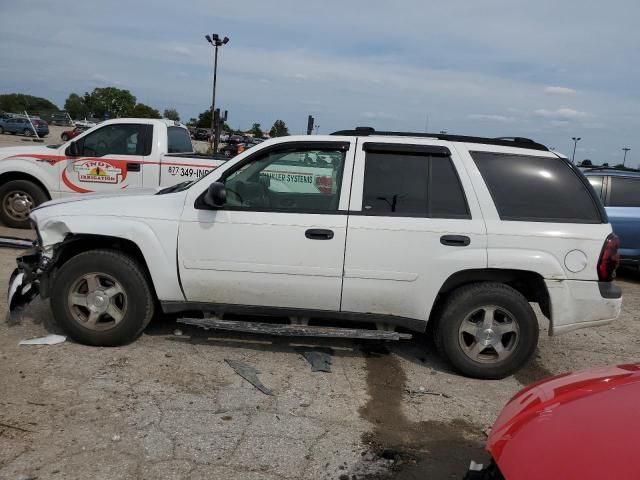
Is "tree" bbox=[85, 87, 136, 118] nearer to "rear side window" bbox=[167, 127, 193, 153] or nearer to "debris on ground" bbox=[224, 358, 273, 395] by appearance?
"rear side window" bbox=[167, 127, 193, 153]

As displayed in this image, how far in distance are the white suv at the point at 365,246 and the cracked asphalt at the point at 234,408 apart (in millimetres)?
340

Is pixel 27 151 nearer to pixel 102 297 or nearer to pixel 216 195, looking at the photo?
pixel 102 297

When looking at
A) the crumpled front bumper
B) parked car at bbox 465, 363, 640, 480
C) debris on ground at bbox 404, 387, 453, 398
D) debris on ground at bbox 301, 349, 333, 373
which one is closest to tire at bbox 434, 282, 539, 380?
debris on ground at bbox 404, 387, 453, 398

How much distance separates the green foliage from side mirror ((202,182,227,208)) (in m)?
96.6

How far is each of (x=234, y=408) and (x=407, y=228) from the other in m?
1.80

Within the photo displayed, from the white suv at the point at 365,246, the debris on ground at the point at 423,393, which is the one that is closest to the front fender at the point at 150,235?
the white suv at the point at 365,246

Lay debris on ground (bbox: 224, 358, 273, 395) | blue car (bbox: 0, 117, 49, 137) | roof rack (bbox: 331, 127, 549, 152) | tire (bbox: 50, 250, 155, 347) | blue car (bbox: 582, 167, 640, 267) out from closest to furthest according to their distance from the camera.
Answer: debris on ground (bbox: 224, 358, 273, 395) → tire (bbox: 50, 250, 155, 347) → roof rack (bbox: 331, 127, 549, 152) → blue car (bbox: 582, 167, 640, 267) → blue car (bbox: 0, 117, 49, 137)

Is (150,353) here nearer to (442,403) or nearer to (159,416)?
(159,416)

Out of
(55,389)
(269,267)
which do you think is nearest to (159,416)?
(55,389)

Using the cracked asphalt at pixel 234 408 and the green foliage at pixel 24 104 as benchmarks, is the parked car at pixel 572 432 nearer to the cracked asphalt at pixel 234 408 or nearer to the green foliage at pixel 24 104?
the cracked asphalt at pixel 234 408

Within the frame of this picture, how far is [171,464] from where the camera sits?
10.2 ft

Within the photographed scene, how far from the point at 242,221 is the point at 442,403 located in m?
2.01

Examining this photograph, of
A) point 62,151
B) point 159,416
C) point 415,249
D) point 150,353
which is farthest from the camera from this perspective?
point 62,151

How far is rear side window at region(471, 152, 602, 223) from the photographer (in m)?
4.35
